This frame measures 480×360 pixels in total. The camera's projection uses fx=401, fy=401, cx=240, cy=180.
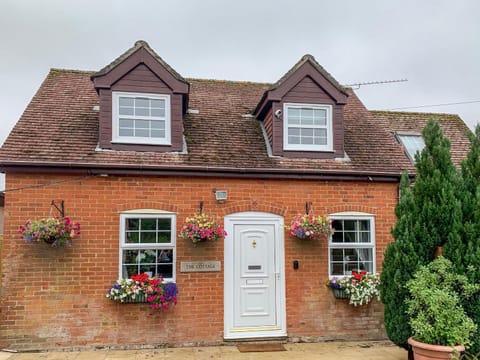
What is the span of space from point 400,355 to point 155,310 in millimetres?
4464

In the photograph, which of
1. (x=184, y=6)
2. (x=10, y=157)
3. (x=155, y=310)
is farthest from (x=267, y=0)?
(x=155, y=310)

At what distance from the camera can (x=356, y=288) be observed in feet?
26.2

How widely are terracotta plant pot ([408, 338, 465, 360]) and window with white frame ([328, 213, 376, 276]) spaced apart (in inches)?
110

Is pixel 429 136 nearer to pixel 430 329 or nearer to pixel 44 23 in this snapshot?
pixel 430 329

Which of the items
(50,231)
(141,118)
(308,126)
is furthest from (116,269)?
(308,126)

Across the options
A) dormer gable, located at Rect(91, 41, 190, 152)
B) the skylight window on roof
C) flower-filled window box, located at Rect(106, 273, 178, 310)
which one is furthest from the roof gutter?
the skylight window on roof

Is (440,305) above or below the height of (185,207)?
below

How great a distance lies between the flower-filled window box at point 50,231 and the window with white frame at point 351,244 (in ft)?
16.6

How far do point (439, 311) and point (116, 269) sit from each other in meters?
5.39

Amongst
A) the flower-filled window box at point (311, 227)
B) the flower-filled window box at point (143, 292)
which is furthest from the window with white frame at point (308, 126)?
the flower-filled window box at point (143, 292)

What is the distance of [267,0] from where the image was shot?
358 inches

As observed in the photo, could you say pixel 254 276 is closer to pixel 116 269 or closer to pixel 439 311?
pixel 116 269

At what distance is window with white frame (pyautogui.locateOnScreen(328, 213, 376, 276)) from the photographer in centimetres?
836

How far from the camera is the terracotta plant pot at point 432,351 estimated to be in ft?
17.4
